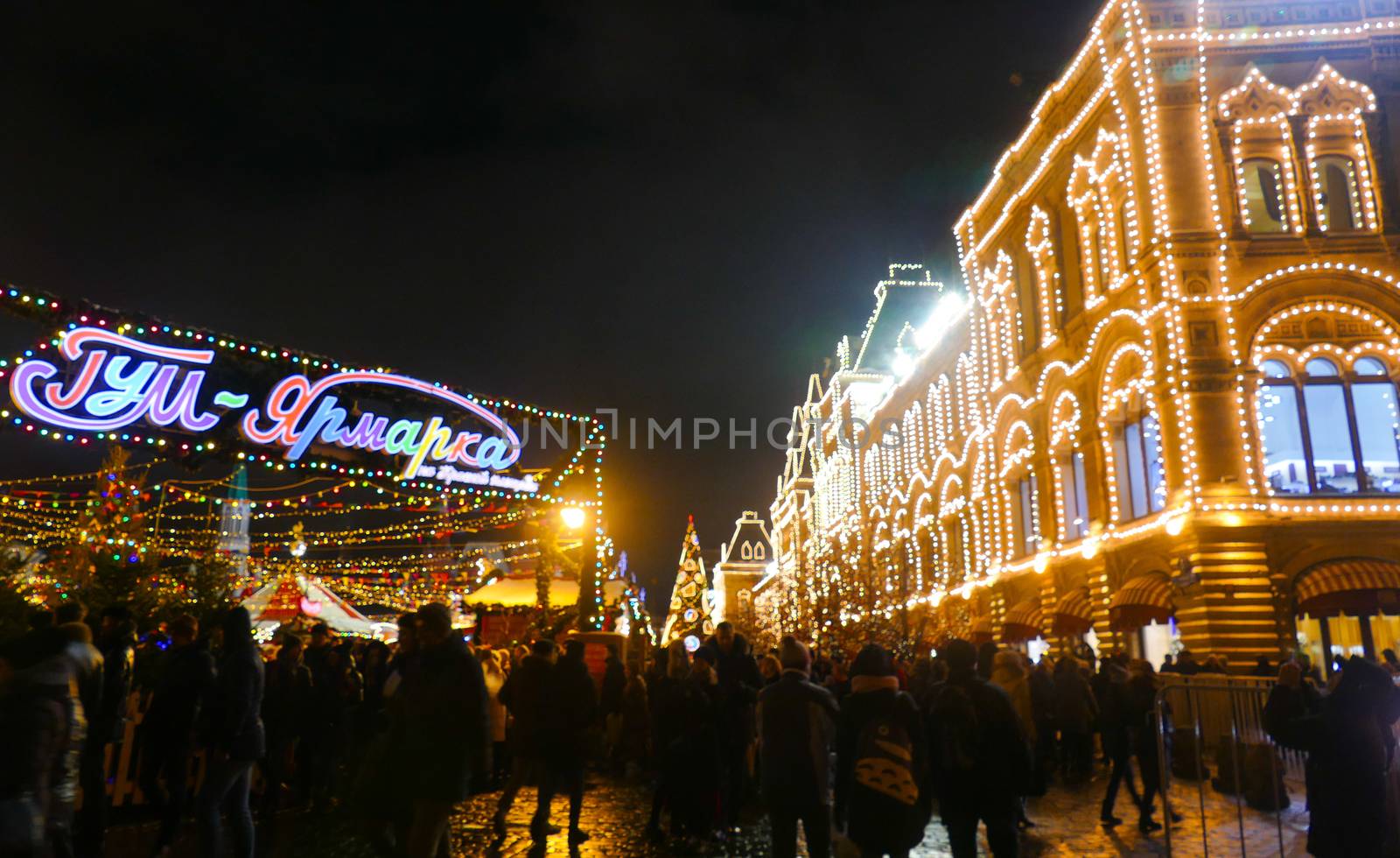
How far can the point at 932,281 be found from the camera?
61969 millimetres

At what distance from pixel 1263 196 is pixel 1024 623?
13.0 metres

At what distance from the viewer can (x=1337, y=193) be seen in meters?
23.6

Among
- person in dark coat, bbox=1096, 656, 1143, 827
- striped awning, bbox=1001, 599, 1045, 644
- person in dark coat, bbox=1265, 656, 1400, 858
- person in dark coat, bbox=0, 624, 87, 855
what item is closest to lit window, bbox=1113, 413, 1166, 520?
striped awning, bbox=1001, 599, 1045, 644

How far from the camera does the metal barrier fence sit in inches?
351

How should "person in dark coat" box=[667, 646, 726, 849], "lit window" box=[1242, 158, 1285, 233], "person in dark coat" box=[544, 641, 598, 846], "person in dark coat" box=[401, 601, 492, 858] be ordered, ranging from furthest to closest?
"lit window" box=[1242, 158, 1285, 233], "person in dark coat" box=[667, 646, 726, 849], "person in dark coat" box=[544, 641, 598, 846], "person in dark coat" box=[401, 601, 492, 858]

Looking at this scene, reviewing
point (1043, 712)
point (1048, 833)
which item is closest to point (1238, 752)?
point (1048, 833)

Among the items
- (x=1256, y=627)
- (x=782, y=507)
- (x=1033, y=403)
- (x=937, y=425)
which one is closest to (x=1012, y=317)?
(x=1033, y=403)

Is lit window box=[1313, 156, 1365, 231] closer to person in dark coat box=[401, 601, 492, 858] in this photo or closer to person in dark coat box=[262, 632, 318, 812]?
person in dark coat box=[262, 632, 318, 812]

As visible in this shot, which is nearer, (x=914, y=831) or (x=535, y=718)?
(x=914, y=831)

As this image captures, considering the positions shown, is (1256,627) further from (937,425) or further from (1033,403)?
(937,425)

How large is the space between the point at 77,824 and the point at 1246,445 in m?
21.8

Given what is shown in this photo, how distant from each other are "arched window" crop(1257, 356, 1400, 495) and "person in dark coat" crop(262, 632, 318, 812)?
2008cm

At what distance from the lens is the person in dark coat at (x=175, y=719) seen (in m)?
8.15

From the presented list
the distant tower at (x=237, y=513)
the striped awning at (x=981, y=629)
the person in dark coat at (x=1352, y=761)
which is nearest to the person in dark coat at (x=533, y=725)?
the person in dark coat at (x=1352, y=761)
